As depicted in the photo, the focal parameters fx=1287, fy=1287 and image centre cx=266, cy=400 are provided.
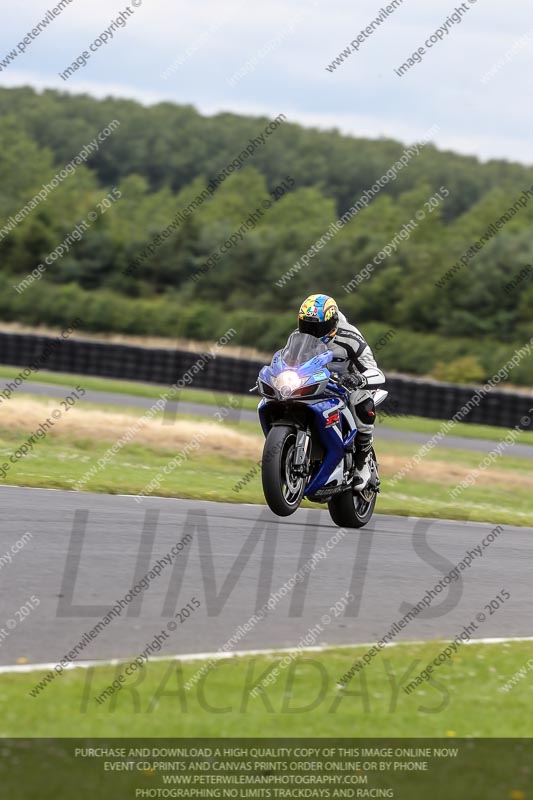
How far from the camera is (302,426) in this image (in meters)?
10.5

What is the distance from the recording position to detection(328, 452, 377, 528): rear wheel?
11.5 metres

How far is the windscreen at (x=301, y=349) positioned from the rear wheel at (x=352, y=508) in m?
1.42

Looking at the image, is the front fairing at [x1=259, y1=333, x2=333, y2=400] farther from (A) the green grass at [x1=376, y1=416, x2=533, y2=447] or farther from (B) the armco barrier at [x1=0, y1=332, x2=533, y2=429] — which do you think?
(B) the armco barrier at [x1=0, y1=332, x2=533, y2=429]

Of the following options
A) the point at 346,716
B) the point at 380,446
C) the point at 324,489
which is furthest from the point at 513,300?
the point at 346,716

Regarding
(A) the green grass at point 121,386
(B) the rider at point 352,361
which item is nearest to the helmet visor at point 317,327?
(B) the rider at point 352,361

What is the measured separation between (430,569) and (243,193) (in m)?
114

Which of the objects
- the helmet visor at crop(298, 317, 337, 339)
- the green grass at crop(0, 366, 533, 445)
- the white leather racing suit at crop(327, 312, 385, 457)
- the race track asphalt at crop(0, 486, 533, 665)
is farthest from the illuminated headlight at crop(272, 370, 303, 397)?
the green grass at crop(0, 366, 533, 445)

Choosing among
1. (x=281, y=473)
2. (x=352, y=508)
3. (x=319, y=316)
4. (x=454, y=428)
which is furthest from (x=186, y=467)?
(x=454, y=428)

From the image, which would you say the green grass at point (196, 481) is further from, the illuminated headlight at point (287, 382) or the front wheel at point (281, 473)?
the illuminated headlight at point (287, 382)

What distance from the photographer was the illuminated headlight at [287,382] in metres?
10.2
